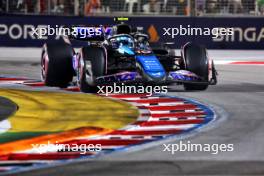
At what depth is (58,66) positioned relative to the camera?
42.1 ft

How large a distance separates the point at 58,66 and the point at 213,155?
5850 mm

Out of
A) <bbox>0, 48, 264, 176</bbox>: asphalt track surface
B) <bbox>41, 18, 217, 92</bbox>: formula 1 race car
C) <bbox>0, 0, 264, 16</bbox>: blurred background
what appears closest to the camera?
<bbox>0, 48, 264, 176</bbox>: asphalt track surface

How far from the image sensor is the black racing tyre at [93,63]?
11844 millimetres

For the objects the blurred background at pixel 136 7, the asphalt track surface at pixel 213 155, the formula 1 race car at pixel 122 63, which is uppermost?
the blurred background at pixel 136 7

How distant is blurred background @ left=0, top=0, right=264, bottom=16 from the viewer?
70.9 ft

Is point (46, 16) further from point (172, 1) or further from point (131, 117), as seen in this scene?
point (131, 117)

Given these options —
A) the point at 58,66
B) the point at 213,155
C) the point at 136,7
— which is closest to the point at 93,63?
the point at 58,66

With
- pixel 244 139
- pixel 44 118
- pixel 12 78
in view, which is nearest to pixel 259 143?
pixel 244 139

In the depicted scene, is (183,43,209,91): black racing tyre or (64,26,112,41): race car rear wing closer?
(183,43,209,91): black racing tyre

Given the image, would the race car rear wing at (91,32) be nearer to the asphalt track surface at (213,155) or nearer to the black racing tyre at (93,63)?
the black racing tyre at (93,63)

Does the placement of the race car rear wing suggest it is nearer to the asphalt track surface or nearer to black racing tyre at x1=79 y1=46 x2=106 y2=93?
black racing tyre at x1=79 y1=46 x2=106 y2=93

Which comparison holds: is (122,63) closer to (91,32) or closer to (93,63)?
(93,63)

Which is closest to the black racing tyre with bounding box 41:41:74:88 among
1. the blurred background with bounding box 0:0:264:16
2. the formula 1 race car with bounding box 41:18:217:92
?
the formula 1 race car with bounding box 41:18:217:92

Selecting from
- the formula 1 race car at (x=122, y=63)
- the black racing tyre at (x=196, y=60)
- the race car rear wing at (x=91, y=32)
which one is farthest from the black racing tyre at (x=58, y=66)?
the black racing tyre at (x=196, y=60)
